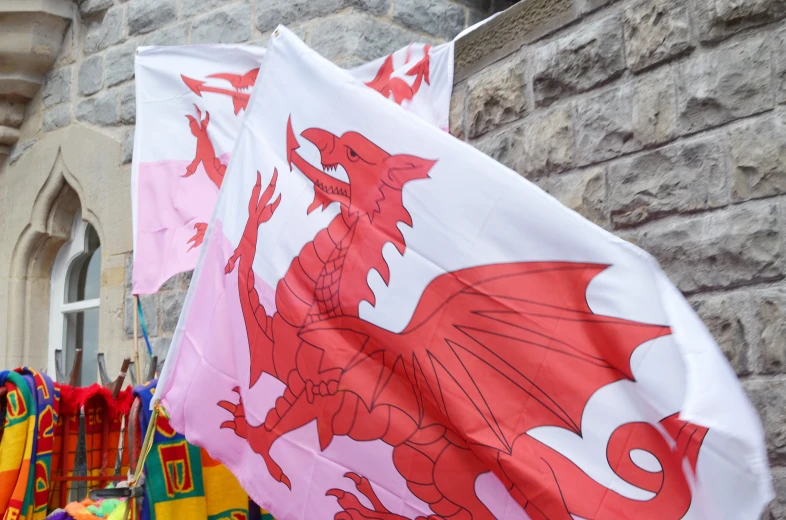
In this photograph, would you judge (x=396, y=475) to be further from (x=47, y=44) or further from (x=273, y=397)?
(x=47, y=44)

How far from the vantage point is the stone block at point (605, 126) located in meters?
2.31

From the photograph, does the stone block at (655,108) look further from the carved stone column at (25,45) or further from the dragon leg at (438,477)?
the carved stone column at (25,45)

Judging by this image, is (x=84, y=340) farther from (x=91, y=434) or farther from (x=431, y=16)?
(x=431, y=16)

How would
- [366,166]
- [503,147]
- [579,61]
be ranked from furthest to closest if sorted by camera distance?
[503,147], [579,61], [366,166]

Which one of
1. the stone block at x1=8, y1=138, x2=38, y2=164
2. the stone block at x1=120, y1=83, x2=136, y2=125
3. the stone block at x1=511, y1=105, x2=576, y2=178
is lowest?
the stone block at x1=511, y1=105, x2=576, y2=178

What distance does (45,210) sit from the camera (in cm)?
532

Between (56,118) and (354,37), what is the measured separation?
7.53 ft

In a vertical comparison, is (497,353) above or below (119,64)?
below

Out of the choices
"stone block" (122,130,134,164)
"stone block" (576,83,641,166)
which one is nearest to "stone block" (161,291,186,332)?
"stone block" (122,130,134,164)

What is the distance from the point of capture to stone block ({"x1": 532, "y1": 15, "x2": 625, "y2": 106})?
239cm

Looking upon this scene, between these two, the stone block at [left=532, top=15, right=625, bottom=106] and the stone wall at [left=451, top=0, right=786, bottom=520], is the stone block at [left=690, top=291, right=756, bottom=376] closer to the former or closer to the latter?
the stone wall at [left=451, top=0, right=786, bottom=520]

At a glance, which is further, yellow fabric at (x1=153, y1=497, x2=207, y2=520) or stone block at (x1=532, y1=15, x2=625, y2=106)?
yellow fabric at (x1=153, y1=497, x2=207, y2=520)

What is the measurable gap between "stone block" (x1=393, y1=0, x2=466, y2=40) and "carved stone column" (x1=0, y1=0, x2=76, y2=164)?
7.57 feet

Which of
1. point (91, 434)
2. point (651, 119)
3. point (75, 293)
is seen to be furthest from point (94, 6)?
point (651, 119)
